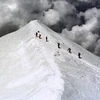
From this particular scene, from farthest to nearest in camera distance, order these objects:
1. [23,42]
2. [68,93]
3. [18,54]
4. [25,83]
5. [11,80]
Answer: [23,42], [18,54], [11,80], [25,83], [68,93]

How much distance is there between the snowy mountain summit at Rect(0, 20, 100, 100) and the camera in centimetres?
4496

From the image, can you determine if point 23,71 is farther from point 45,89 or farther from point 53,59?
point 45,89

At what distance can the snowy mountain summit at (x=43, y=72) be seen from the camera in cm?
4496

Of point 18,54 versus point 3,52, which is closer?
point 18,54

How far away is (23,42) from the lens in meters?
71.9

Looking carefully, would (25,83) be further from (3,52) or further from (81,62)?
(3,52)

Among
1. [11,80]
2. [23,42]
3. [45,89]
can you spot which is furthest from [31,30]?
[45,89]

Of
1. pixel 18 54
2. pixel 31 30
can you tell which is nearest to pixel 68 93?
pixel 18 54

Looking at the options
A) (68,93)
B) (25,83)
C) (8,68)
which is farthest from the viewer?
(8,68)

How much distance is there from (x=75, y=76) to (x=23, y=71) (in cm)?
864

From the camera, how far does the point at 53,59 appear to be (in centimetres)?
5772

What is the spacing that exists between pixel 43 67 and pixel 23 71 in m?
4.49

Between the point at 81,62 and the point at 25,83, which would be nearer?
the point at 25,83

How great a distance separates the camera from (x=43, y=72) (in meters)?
51.3
